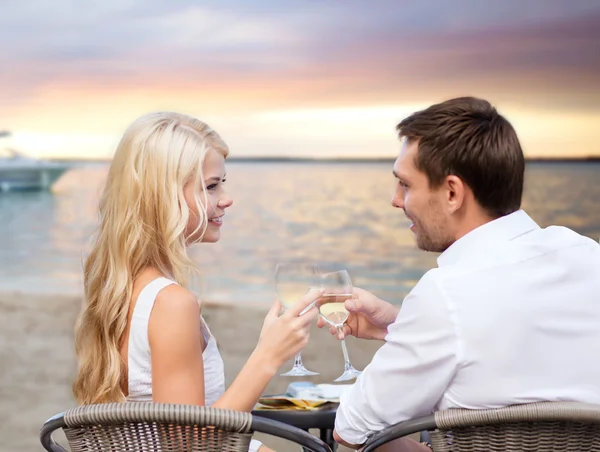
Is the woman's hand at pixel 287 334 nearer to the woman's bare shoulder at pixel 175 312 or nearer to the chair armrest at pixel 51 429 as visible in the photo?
the woman's bare shoulder at pixel 175 312

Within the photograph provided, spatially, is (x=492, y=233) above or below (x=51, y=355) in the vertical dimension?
above

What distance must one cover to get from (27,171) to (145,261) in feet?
72.2

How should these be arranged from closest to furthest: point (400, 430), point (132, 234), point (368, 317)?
point (400, 430), point (132, 234), point (368, 317)

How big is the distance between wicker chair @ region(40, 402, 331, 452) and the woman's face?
706 mm

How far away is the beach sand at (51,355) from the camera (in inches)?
233

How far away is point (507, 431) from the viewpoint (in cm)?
164

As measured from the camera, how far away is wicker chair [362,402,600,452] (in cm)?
160

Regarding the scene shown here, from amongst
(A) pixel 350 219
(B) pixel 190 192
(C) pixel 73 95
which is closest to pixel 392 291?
(A) pixel 350 219

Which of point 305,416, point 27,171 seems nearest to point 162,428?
point 305,416

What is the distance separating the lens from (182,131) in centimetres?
218

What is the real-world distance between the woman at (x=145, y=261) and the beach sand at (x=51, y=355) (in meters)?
3.11

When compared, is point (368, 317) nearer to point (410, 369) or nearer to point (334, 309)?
point (334, 309)

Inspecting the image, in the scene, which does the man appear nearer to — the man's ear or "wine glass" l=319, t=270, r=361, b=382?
the man's ear

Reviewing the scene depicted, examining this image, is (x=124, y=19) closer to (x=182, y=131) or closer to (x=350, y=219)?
(x=350, y=219)
